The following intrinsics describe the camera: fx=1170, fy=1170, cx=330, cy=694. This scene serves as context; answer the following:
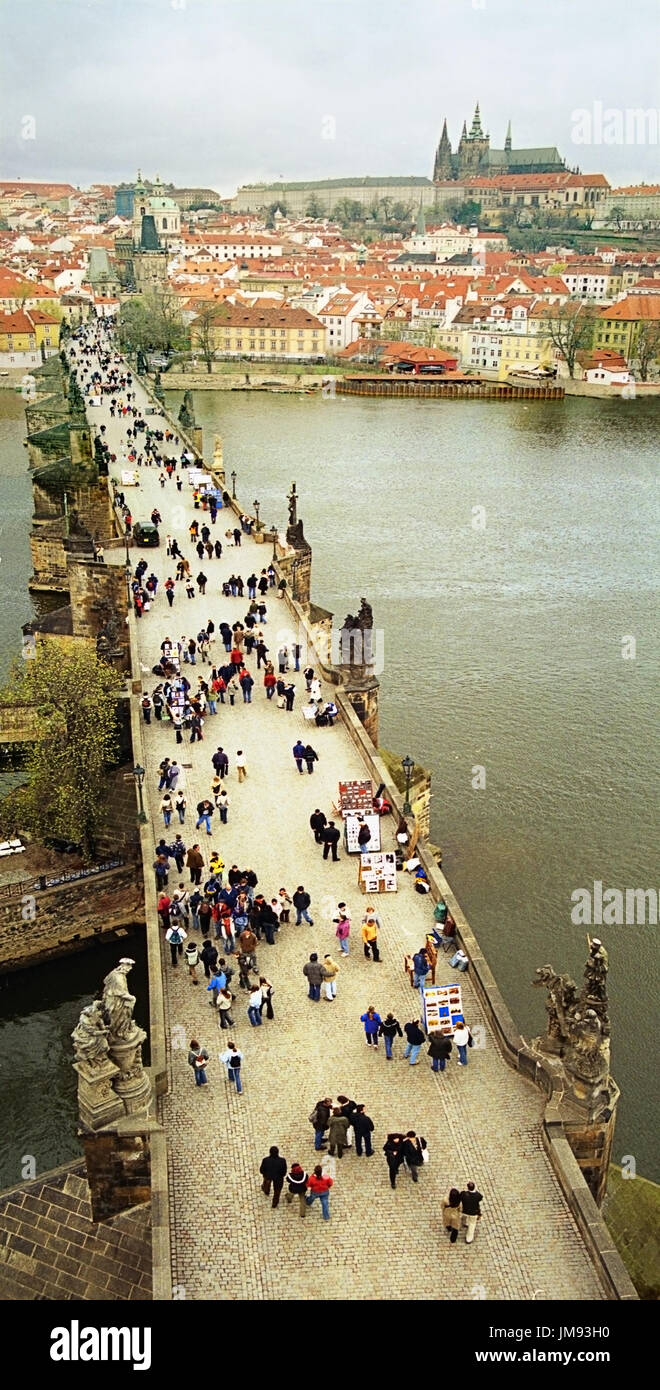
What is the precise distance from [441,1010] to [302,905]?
9.74ft

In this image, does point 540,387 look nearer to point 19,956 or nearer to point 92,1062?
point 19,956

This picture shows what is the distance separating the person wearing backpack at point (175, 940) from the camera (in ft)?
50.8

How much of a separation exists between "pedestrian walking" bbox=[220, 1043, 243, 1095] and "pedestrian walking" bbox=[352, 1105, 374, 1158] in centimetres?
149

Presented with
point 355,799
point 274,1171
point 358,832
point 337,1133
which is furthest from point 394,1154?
point 355,799

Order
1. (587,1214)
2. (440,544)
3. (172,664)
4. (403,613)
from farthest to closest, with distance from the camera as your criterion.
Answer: (440,544) < (403,613) < (172,664) < (587,1214)

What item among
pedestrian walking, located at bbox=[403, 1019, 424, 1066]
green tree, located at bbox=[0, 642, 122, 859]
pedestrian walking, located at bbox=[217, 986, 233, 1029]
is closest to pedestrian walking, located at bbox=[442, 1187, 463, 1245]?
pedestrian walking, located at bbox=[403, 1019, 424, 1066]

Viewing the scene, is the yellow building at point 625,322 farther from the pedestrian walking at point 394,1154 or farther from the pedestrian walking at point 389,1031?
the pedestrian walking at point 394,1154

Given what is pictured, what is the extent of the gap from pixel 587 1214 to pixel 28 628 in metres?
25.8

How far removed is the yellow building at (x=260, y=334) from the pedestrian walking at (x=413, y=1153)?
325 feet

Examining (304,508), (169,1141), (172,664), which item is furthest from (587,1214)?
(304,508)

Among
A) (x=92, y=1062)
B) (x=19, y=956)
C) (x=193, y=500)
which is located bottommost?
(x=19, y=956)

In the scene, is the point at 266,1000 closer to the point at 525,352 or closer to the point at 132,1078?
the point at 132,1078

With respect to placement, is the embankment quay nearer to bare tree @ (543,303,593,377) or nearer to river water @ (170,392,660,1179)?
river water @ (170,392,660,1179)

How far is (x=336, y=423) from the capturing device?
78.6m
